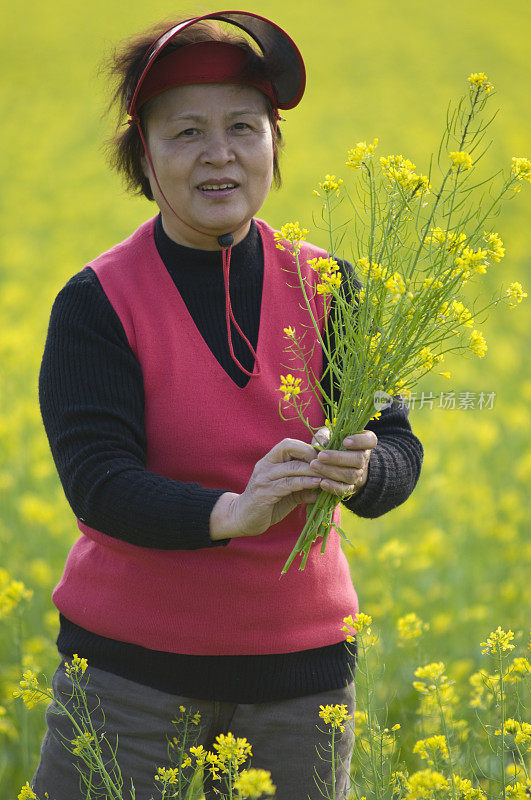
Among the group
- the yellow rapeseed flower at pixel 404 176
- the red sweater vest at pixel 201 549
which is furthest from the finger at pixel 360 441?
the yellow rapeseed flower at pixel 404 176

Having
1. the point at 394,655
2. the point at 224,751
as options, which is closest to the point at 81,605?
the point at 224,751

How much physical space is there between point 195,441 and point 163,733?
0.64 m

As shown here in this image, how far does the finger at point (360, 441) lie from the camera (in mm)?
1746

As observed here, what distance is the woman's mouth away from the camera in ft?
6.23

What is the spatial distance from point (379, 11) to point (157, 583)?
2634 centimetres

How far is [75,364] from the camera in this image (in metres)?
1.85

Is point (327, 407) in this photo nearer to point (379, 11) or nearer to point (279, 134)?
point (279, 134)

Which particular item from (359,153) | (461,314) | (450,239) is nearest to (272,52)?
(359,153)

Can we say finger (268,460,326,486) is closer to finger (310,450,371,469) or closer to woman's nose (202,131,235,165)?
finger (310,450,371,469)

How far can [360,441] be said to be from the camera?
1.75 m

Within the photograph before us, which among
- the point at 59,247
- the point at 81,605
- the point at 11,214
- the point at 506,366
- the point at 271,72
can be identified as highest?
the point at 11,214

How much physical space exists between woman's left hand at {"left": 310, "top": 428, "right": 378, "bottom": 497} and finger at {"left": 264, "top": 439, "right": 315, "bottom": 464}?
0.02 m

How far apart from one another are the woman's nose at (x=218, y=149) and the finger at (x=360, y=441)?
611mm

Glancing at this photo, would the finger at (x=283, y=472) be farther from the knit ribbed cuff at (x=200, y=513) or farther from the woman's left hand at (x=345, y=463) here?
the knit ribbed cuff at (x=200, y=513)
